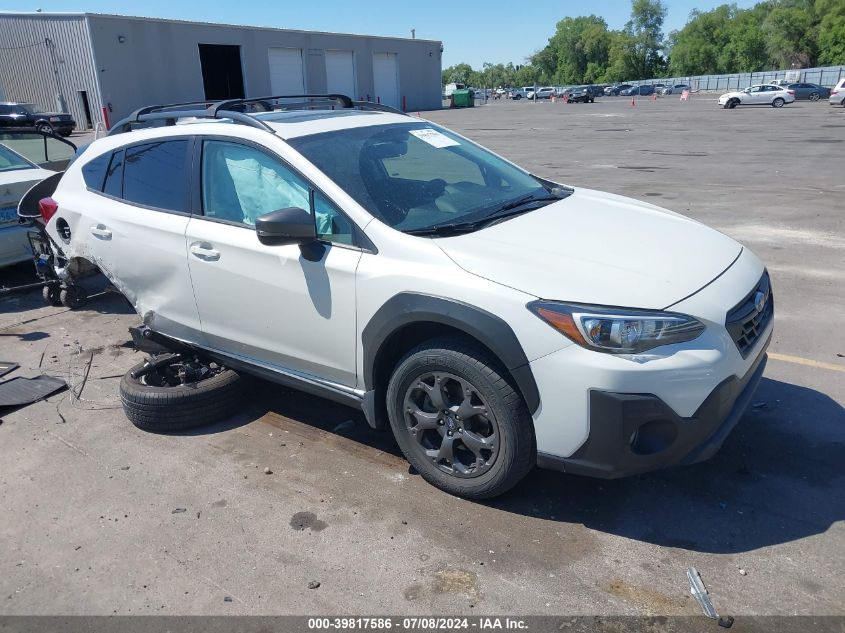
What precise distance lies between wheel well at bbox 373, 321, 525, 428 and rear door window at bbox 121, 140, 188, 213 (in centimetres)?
168

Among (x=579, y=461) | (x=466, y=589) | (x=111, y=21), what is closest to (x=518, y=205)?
(x=579, y=461)

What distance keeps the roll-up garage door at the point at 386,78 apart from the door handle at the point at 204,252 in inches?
2039

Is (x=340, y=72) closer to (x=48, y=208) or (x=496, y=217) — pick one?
(x=48, y=208)

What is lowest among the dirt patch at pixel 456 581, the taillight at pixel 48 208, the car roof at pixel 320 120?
the dirt patch at pixel 456 581

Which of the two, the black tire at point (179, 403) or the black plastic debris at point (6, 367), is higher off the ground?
the black tire at point (179, 403)

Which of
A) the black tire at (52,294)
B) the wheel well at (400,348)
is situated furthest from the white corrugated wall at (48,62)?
the wheel well at (400,348)

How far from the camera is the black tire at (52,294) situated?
6719 mm

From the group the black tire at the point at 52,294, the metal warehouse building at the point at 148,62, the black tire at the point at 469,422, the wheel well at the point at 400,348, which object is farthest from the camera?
the metal warehouse building at the point at 148,62

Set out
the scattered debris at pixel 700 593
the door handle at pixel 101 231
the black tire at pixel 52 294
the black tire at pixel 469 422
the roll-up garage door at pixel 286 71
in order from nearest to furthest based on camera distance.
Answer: the scattered debris at pixel 700 593, the black tire at pixel 469 422, the door handle at pixel 101 231, the black tire at pixel 52 294, the roll-up garage door at pixel 286 71

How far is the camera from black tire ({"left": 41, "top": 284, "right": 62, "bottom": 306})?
672 cm

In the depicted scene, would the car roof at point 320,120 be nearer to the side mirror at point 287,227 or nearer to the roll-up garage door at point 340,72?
the side mirror at point 287,227

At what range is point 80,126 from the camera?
122ft

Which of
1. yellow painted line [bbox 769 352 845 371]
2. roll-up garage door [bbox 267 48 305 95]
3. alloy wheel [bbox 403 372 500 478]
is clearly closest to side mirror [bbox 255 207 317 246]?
alloy wheel [bbox 403 372 500 478]

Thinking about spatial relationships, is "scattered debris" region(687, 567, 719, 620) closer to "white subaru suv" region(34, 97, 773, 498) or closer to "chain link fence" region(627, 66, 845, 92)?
"white subaru suv" region(34, 97, 773, 498)
